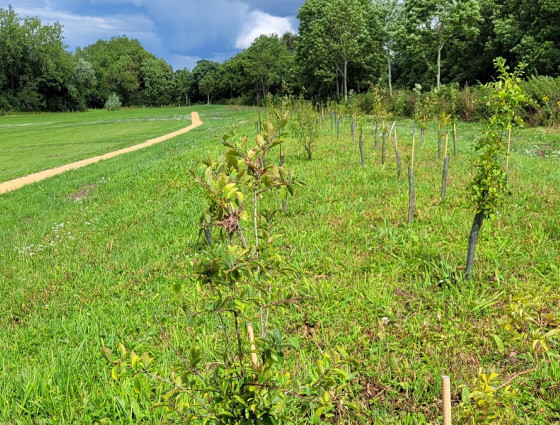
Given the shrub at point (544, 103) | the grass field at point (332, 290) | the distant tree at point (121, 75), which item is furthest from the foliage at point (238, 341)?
the distant tree at point (121, 75)

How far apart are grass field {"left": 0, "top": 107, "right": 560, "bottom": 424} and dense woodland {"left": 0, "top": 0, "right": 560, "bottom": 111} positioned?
206 inches

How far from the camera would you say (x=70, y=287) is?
455 cm

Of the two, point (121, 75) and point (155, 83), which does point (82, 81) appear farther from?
point (155, 83)

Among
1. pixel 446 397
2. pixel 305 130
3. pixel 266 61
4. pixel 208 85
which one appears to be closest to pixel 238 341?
pixel 446 397

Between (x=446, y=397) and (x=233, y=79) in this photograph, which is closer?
(x=446, y=397)

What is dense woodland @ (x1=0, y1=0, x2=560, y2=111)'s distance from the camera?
3050 centimetres

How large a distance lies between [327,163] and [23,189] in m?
8.64

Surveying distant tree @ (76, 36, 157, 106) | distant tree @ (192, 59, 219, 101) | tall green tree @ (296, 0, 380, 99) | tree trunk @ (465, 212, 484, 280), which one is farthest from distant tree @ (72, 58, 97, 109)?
tree trunk @ (465, 212, 484, 280)

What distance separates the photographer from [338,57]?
4150 centimetres

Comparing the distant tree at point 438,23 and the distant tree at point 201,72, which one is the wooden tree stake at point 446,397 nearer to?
the distant tree at point 438,23

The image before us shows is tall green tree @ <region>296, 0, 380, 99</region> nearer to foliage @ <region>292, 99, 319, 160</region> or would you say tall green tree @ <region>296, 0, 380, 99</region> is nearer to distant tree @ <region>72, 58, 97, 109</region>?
foliage @ <region>292, 99, 319, 160</region>

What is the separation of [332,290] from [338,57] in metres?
41.8

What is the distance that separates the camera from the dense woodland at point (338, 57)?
3050 cm

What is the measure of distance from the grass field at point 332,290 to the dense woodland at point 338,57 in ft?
17.1
